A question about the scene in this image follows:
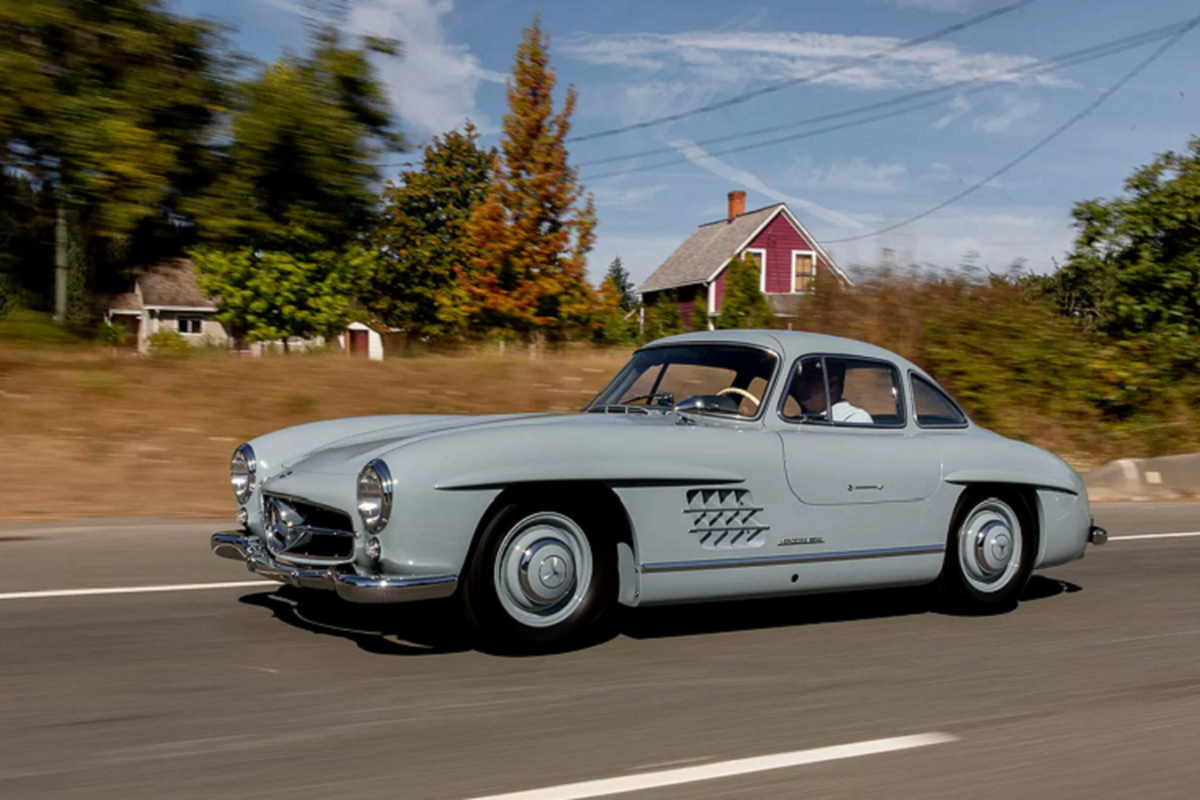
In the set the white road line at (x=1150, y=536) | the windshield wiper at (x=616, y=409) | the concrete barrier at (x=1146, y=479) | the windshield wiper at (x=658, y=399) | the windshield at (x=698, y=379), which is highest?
the windshield at (x=698, y=379)

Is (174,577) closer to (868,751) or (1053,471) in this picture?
(868,751)

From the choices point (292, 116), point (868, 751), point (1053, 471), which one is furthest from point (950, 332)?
point (868, 751)

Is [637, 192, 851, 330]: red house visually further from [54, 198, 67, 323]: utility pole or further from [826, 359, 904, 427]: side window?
[826, 359, 904, 427]: side window

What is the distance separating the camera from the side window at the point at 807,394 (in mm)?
6355

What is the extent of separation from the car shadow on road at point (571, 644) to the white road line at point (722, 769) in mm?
1523

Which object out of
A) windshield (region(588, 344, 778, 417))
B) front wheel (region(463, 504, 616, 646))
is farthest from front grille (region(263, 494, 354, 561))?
windshield (region(588, 344, 778, 417))

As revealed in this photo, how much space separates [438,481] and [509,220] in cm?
2530

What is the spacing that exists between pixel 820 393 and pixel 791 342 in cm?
32

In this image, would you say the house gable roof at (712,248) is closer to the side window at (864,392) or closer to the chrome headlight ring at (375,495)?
the side window at (864,392)

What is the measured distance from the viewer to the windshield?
634 cm

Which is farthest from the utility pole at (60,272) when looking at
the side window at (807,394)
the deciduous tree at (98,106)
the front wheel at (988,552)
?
the front wheel at (988,552)

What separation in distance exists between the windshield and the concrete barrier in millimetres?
9052

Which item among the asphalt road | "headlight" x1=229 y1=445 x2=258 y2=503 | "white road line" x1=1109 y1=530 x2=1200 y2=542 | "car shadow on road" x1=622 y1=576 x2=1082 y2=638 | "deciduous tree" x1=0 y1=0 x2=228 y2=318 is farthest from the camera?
"deciduous tree" x1=0 y1=0 x2=228 y2=318

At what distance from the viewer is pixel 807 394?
6477 mm
